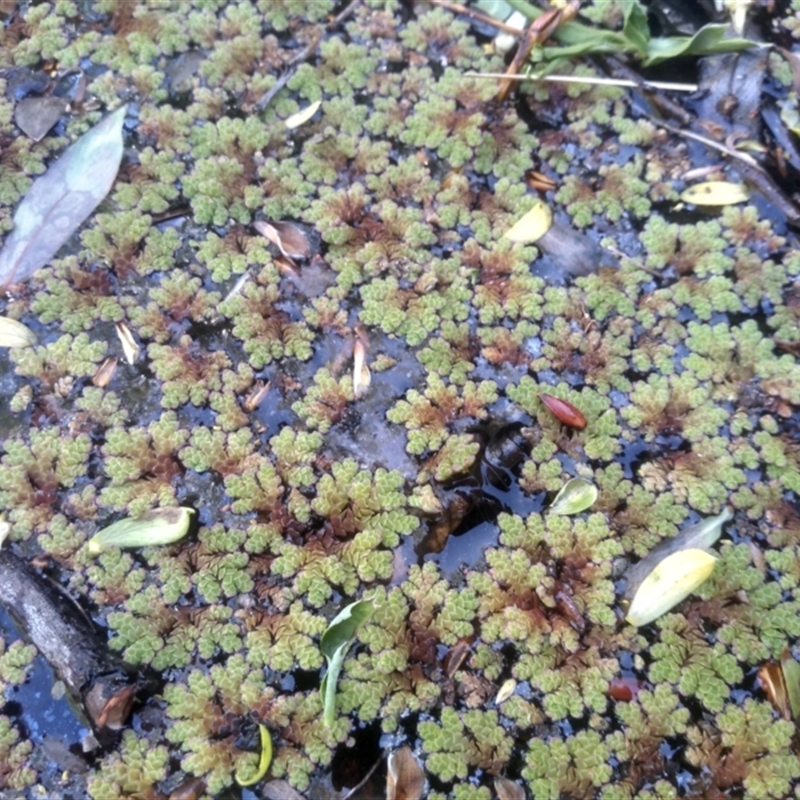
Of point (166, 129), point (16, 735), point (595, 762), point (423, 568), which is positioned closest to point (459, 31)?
point (166, 129)

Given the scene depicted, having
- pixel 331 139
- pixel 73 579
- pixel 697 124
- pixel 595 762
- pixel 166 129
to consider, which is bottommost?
pixel 595 762

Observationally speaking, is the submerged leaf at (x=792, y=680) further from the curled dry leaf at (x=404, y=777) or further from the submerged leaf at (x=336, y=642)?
the submerged leaf at (x=336, y=642)

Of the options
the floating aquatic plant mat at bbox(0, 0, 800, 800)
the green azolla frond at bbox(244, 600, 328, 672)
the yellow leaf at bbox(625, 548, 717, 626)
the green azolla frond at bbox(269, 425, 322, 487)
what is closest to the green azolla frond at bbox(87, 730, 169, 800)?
the floating aquatic plant mat at bbox(0, 0, 800, 800)

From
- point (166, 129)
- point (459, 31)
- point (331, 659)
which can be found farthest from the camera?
point (459, 31)

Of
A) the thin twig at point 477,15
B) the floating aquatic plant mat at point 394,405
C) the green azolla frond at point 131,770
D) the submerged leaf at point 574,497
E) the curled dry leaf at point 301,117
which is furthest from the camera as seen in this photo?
the thin twig at point 477,15

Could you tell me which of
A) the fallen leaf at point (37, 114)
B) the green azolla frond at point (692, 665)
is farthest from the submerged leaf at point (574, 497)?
the fallen leaf at point (37, 114)

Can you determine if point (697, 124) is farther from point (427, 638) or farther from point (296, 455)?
point (427, 638)

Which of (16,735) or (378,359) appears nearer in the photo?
(16,735)
